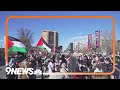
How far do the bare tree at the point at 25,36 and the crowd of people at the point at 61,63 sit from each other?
0.22 m

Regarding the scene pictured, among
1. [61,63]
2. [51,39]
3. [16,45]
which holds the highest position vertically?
[51,39]

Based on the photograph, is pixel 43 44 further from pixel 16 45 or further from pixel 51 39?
pixel 16 45

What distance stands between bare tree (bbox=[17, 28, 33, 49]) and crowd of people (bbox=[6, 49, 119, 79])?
0.22 m

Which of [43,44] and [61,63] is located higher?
[43,44]

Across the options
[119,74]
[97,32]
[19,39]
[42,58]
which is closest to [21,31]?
[19,39]

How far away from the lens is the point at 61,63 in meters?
7.33

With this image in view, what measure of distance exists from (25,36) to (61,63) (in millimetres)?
830

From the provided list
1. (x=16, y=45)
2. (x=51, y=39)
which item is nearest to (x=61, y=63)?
(x=51, y=39)

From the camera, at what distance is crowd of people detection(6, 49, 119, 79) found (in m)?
7.29

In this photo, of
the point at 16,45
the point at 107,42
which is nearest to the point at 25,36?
the point at 16,45
